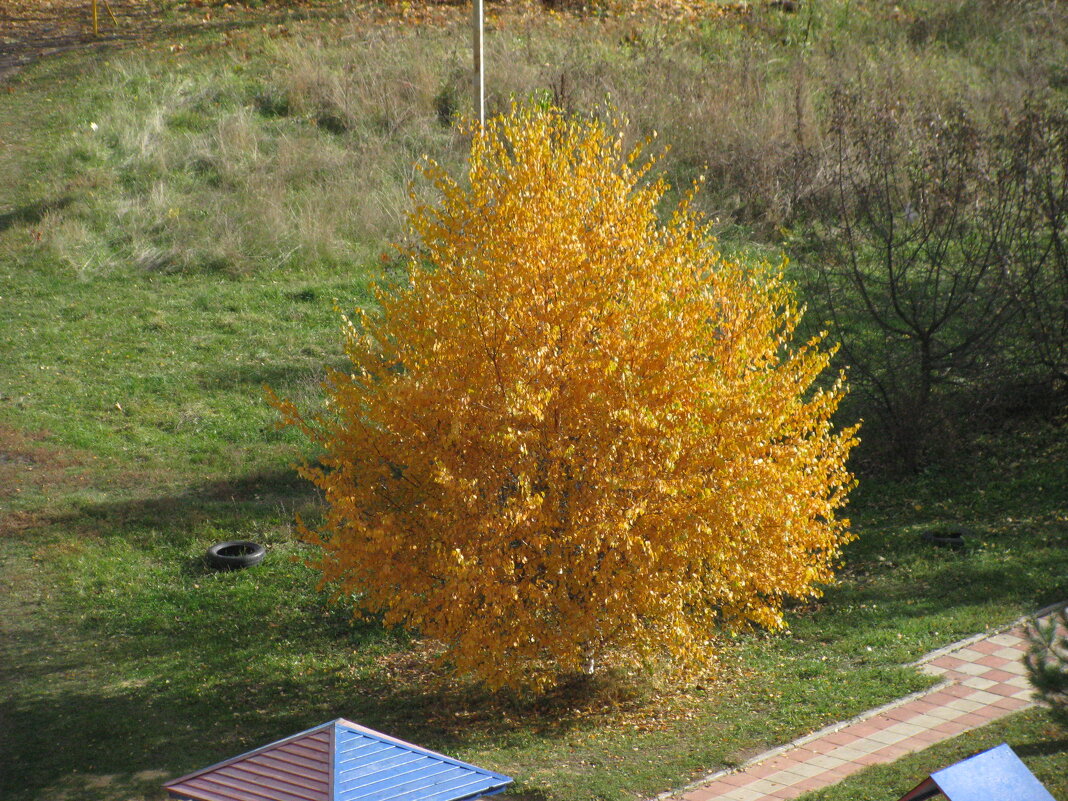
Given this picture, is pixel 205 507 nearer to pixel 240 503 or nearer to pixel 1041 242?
pixel 240 503

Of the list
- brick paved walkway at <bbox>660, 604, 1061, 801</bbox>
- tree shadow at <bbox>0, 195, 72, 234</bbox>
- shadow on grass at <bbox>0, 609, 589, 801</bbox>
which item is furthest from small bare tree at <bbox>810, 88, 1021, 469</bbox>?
tree shadow at <bbox>0, 195, 72, 234</bbox>

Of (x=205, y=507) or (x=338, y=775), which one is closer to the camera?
(x=338, y=775)

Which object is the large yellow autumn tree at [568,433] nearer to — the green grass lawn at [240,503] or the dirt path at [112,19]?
the green grass lawn at [240,503]

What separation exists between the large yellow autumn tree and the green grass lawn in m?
1.09

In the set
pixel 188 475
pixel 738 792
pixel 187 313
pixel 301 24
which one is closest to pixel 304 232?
pixel 187 313

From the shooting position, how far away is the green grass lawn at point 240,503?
336 inches

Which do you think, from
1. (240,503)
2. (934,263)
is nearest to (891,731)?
(934,263)

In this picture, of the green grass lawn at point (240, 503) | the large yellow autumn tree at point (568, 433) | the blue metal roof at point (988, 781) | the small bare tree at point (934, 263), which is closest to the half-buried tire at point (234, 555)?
the green grass lawn at point (240, 503)

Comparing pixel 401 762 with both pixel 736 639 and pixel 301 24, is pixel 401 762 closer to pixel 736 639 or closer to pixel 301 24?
pixel 736 639

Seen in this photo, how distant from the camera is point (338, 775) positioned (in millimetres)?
4945

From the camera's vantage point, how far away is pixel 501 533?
789 cm

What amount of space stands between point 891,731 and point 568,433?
3.12 metres

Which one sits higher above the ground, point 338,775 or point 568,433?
point 568,433

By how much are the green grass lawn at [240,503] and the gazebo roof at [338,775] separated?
2.24 meters
